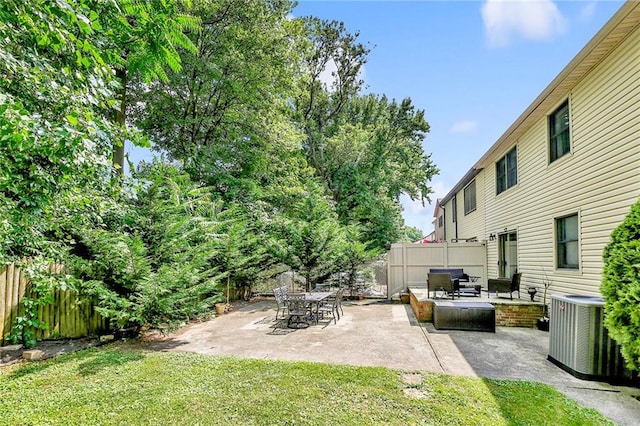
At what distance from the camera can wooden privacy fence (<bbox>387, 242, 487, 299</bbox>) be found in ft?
41.2

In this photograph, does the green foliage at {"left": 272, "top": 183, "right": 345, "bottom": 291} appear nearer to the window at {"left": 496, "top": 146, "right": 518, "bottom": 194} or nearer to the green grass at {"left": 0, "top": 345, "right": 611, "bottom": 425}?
the window at {"left": 496, "top": 146, "right": 518, "bottom": 194}

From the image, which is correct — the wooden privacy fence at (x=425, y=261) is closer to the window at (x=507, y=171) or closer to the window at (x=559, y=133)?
the window at (x=507, y=171)

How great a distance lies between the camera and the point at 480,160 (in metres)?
12.3

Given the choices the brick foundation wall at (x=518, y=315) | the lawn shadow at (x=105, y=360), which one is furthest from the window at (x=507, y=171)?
the lawn shadow at (x=105, y=360)

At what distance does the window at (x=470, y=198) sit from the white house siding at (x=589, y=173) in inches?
207

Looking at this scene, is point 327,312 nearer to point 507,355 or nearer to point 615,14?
point 507,355

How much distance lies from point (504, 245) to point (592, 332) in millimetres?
7608

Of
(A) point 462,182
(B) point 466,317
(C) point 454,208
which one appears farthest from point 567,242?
(C) point 454,208

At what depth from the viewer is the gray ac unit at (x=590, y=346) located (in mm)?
4379

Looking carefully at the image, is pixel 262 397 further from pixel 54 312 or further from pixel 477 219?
pixel 477 219

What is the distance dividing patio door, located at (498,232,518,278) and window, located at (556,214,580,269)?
8.15 ft

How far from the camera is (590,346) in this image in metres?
4.46

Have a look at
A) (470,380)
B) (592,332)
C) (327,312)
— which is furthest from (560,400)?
(327,312)

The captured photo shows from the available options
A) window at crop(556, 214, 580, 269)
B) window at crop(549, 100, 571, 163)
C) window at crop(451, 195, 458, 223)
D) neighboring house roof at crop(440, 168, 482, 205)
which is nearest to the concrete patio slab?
window at crop(556, 214, 580, 269)
